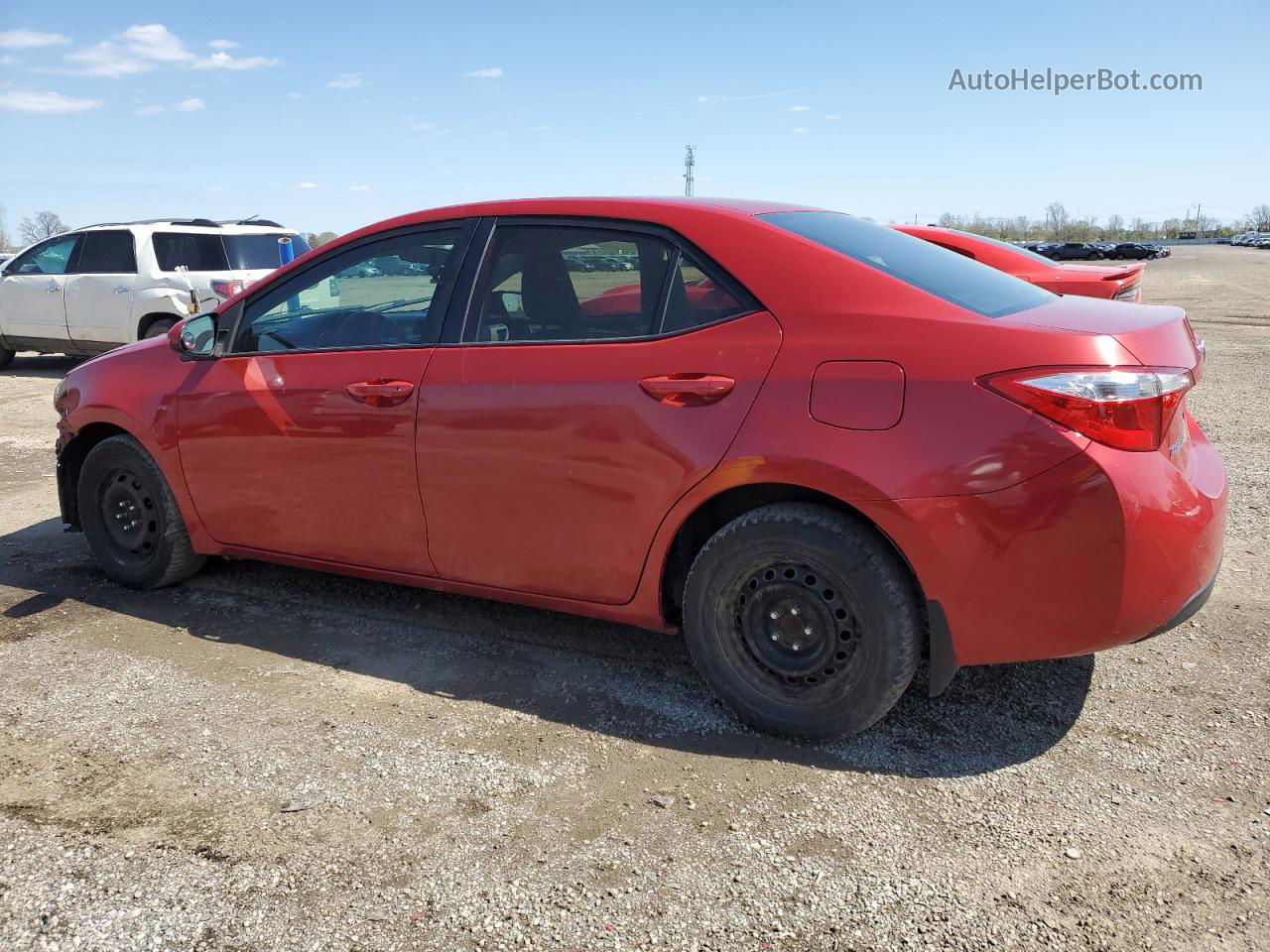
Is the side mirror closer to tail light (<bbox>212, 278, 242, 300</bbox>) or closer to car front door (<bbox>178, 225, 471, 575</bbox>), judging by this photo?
car front door (<bbox>178, 225, 471, 575</bbox>)

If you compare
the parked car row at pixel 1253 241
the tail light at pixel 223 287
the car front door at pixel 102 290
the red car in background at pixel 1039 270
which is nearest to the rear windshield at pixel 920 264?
the red car in background at pixel 1039 270

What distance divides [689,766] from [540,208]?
6.82 feet

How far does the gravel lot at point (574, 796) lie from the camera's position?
94.7 inches

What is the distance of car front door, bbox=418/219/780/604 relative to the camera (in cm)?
318

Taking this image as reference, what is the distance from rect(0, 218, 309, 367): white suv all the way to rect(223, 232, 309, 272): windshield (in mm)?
12

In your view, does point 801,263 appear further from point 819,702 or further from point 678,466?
point 819,702

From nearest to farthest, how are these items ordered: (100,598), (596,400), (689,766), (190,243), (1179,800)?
(1179,800) → (689,766) → (596,400) → (100,598) → (190,243)

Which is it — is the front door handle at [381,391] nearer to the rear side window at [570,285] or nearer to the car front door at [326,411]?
the car front door at [326,411]

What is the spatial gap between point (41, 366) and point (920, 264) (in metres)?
14.8

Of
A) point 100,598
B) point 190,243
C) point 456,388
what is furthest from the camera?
point 190,243

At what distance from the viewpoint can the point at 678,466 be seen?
318cm

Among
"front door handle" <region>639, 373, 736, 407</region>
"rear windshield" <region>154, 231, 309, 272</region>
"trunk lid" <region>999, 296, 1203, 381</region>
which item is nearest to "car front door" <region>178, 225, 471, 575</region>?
"front door handle" <region>639, 373, 736, 407</region>

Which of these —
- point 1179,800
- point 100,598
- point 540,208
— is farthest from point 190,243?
point 1179,800

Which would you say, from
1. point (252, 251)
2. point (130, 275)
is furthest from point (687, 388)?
point (130, 275)
